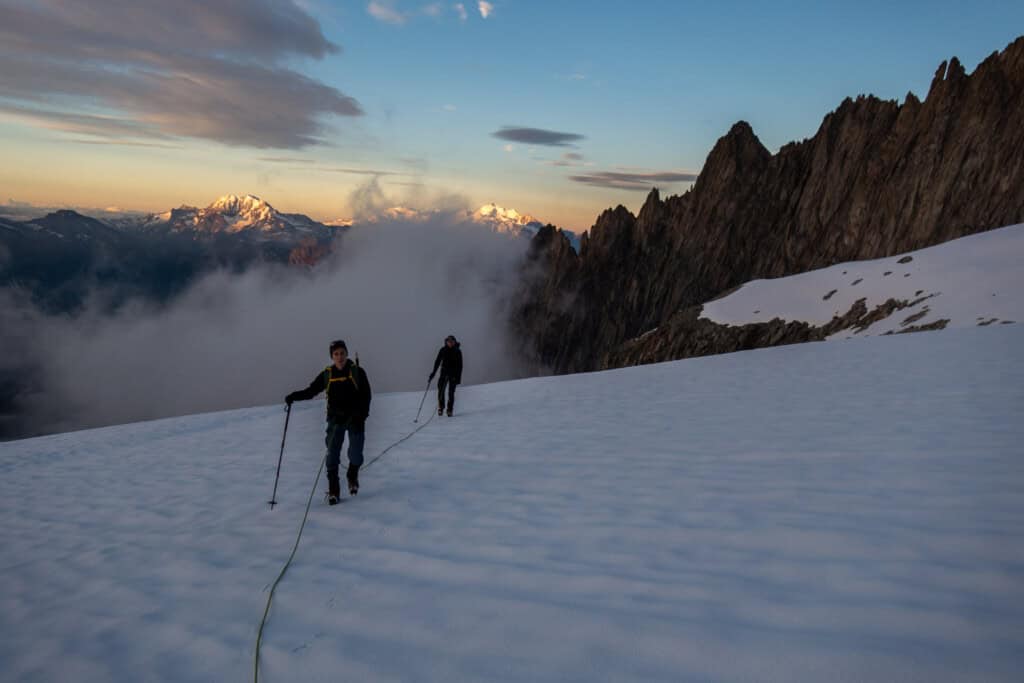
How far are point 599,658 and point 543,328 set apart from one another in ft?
520

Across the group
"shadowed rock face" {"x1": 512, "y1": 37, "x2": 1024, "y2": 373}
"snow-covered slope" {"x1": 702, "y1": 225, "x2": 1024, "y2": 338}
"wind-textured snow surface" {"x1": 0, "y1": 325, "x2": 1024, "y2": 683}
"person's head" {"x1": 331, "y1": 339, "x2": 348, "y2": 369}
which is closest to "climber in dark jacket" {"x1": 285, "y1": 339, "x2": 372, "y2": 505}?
"person's head" {"x1": 331, "y1": 339, "x2": 348, "y2": 369}

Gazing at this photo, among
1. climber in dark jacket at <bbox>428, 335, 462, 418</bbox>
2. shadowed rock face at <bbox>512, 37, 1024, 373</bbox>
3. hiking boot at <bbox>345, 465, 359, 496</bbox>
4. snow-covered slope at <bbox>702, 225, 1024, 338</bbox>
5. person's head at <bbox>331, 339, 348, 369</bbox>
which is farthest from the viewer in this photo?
shadowed rock face at <bbox>512, 37, 1024, 373</bbox>

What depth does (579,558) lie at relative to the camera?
5461 millimetres

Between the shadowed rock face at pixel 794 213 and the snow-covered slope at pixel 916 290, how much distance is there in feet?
26.8

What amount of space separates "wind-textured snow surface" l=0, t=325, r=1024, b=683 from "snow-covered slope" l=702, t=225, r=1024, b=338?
91.0ft

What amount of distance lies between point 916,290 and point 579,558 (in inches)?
1814

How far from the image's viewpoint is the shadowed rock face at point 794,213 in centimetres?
7425

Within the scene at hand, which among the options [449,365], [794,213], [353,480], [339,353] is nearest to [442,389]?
[449,365]

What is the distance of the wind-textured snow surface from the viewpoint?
384 cm

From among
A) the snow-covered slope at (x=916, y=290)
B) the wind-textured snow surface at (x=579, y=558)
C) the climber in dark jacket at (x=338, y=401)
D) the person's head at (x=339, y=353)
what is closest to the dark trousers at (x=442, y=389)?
the wind-textured snow surface at (x=579, y=558)

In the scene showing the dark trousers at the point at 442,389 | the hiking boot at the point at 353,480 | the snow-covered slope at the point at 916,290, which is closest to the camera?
the hiking boot at the point at 353,480

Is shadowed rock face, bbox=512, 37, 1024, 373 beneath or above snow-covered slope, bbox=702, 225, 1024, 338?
above

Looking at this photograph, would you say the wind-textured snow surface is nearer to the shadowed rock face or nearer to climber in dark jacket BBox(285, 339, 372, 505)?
climber in dark jacket BBox(285, 339, 372, 505)

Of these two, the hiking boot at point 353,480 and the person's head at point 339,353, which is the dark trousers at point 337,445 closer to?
the hiking boot at point 353,480
